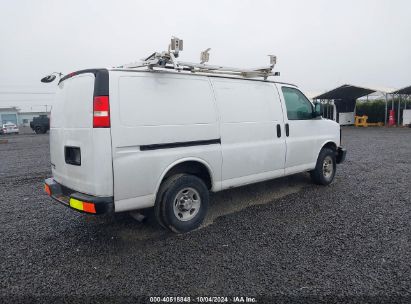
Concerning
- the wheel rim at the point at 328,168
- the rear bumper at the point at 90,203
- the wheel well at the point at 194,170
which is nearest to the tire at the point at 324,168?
the wheel rim at the point at 328,168

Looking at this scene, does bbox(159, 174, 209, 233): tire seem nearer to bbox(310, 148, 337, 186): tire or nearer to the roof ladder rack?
the roof ladder rack

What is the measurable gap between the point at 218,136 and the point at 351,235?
7.19 ft

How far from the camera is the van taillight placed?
10.8ft

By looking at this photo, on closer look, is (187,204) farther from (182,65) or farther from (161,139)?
(182,65)

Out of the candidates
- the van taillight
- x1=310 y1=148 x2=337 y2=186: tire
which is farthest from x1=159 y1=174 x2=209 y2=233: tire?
x1=310 y1=148 x2=337 y2=186: tire

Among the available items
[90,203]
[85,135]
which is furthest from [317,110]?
[90,203]

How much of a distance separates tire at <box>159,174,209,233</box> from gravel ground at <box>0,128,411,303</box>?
16 centimetres

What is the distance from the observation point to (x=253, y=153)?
15.5ft

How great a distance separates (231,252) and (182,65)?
2.51 m

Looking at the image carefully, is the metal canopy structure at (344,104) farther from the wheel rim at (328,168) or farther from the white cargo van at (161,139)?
the white cargo van at (161,139)

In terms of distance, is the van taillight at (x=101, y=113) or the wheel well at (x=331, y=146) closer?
the van taillight at (x=101, y=113)

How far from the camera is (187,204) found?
404cm

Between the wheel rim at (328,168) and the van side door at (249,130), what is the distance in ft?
4.99

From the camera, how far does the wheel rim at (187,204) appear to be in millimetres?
3967
